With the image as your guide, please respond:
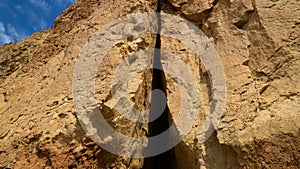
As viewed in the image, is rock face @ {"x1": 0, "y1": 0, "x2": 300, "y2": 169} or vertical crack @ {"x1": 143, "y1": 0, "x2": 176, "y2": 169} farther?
Result: vertical crack @ {"x1": 143, "y1": 0, "x2": 176, "y2": 169}

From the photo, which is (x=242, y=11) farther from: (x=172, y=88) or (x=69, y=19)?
(x=69, y=19)

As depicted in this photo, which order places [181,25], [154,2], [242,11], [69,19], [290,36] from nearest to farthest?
1. [290,36]
2. [242,11]
3. [181,25]
4. [154,2]
5. [69,19]

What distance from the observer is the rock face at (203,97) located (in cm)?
307

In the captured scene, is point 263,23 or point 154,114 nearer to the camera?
point 263,23

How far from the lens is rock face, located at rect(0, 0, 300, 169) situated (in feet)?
10.1

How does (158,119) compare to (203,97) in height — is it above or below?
above

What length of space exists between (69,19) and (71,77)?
6.07ft

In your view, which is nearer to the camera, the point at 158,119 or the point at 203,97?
the point at 203,97

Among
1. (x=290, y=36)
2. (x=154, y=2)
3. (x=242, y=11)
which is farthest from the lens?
(x=154, y=2)

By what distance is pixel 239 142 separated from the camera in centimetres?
312

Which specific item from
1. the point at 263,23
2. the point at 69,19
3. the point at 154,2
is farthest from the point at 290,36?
the point at 69,19

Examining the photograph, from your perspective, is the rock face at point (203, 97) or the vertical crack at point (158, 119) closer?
the rock face at point (203, 97)

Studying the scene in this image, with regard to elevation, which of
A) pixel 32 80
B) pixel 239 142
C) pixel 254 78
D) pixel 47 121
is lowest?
pixel 239 142

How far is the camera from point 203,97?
385 centimetres
